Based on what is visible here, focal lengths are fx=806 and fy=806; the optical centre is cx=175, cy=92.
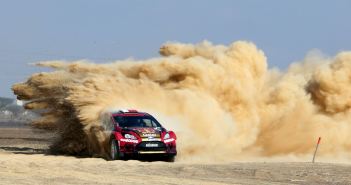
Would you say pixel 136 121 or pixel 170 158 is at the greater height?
pixel 136 121

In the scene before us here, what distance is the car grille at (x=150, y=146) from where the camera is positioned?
2352 cm

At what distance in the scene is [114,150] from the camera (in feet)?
78.7

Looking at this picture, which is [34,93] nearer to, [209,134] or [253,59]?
[209,134]

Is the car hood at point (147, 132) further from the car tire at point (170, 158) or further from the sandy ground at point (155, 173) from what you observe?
the sandy ground at point (155, 173)

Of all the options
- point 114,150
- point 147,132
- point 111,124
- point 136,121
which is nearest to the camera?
point 147,132

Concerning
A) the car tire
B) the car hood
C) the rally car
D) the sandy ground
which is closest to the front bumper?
the rally car

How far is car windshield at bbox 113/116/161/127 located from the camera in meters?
24.6

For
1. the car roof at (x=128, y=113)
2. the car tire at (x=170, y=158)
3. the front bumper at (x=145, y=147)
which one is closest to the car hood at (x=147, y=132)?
the front bumper at (x=145, y=147)

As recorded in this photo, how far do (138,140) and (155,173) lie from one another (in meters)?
4.57

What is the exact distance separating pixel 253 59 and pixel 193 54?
2.38m

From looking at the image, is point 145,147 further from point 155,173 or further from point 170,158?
point 155,173

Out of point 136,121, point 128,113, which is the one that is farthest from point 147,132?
point 128,113

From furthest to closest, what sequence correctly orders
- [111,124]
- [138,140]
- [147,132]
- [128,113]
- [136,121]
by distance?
[128,113], [136,121], [111,124], [147,132], [138,140]

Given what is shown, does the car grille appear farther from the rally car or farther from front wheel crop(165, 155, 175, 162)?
front wheel crop(165, 155, 175, 162)
